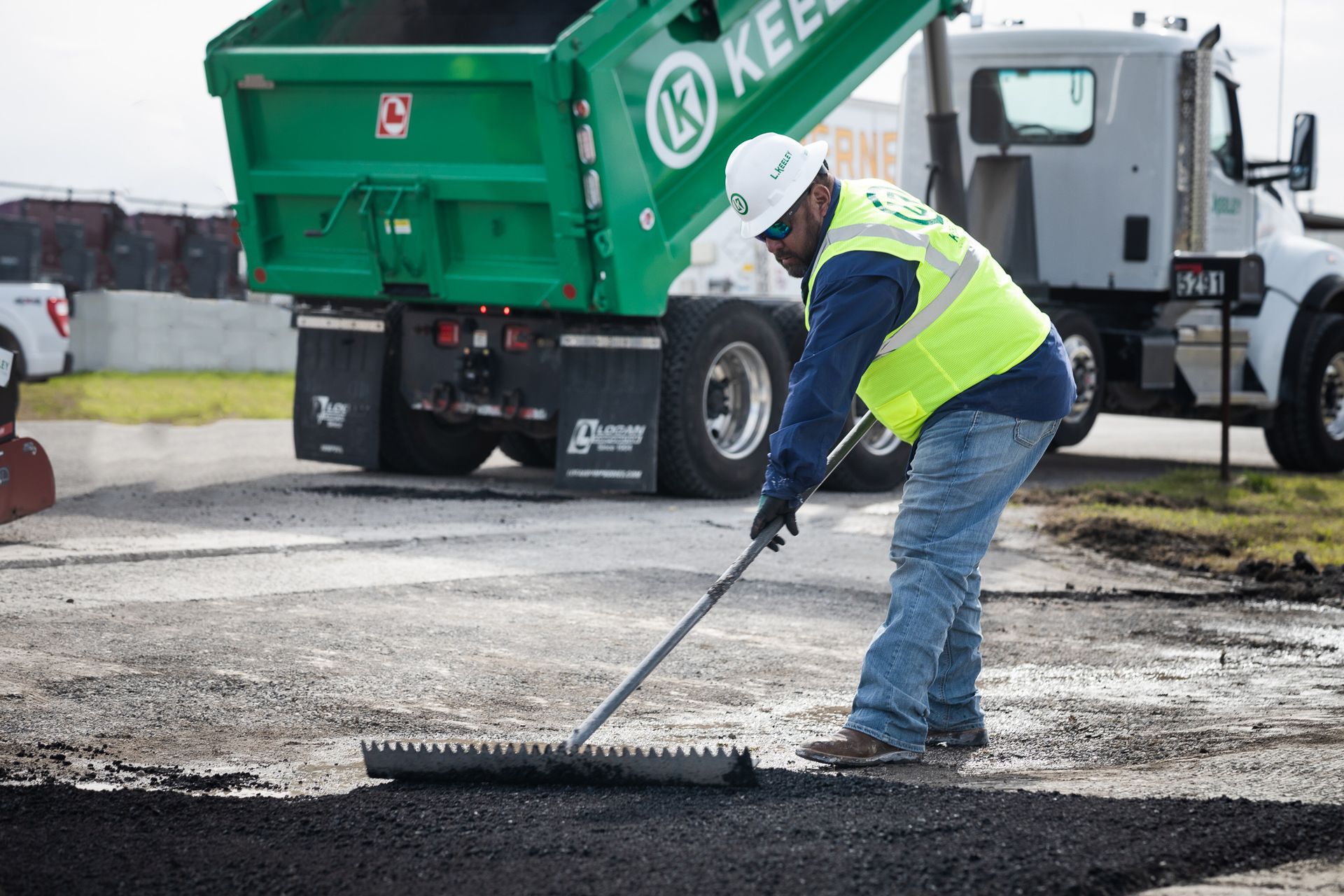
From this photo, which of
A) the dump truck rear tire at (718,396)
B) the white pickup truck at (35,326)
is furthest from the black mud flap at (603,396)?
the white pickup truck at (35,326)

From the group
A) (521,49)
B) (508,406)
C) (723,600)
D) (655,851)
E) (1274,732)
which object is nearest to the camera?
(655,851)

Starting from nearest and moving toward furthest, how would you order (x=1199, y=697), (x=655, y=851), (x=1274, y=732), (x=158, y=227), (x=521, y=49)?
(x=655, y=851), (x=1274, y=732), (x=1199, y=697), (x=521, y=49), (x=158, y=227)

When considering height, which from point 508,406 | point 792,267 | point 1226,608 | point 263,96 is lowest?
point 1226,608

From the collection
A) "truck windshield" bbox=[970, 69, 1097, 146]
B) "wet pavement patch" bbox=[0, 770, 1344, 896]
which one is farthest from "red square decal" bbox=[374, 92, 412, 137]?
"wet pavement patch" bbox=[0, 770, 1344, 896]

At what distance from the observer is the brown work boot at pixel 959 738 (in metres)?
4.73

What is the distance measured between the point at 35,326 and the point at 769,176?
12776mm

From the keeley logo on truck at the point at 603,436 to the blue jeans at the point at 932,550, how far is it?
5141mm

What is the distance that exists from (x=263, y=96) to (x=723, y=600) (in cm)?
493

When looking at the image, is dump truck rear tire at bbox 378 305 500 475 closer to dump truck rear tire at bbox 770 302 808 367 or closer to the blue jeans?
dump truck rear tire at bbox 770 302 808 367

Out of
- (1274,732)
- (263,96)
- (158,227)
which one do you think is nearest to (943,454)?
(1274,732)

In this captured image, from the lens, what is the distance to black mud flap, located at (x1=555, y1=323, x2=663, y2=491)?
950 cm

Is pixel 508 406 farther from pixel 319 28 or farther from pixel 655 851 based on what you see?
pixel 655 851

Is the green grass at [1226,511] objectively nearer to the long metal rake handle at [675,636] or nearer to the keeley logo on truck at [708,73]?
the keeley logo on truck at [708,73]

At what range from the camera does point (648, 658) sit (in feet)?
14.3
